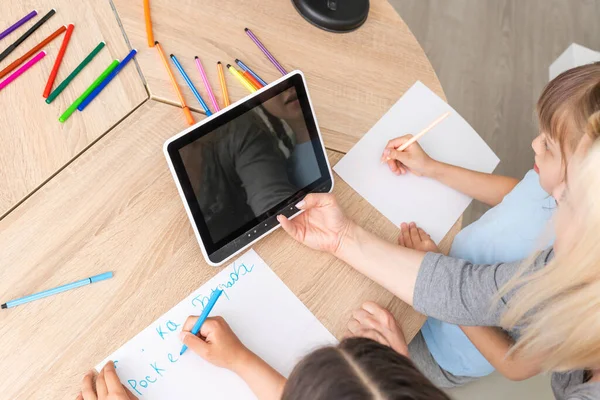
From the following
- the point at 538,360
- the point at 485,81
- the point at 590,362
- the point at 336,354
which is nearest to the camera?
the point at 336,354

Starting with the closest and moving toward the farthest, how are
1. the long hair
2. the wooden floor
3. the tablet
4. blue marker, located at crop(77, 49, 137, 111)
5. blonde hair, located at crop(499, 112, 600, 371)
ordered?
the long hair < blonde hair, located at crop(499, 112, 600, 371) < the tablet < blue marker, located at crop(77, 49, 137, 111) < the wooden floor

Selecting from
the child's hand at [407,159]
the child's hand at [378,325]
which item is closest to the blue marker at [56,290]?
the child's hand at [378,325]

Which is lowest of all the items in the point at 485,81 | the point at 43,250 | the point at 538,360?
the point at 538,360

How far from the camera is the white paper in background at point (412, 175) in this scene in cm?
89

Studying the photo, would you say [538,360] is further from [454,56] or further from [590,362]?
[454,56]

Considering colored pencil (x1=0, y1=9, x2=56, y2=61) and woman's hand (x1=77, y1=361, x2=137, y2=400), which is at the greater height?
colored pencil (x1=0, y1=9, x2=56, y2=61)

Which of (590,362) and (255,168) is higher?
(255,168)

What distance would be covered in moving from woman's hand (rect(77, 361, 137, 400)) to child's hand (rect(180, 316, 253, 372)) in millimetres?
96

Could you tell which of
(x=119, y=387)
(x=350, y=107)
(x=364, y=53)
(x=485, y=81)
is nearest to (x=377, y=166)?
(x=350, y=107)

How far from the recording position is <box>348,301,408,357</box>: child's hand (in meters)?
0.77

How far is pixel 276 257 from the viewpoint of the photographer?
0.81 meters

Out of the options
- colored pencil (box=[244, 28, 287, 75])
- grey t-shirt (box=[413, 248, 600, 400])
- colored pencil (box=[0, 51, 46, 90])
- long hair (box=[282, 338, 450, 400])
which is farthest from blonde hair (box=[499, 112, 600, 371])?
colored pencil (box=[0, 51, 46, 90])

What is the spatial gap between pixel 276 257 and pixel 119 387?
281 mm

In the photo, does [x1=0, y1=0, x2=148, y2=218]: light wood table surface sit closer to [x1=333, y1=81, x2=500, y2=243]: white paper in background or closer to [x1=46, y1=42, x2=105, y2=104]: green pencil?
[x1=46, y1=42, x2=105, y2=104]: green pencil
